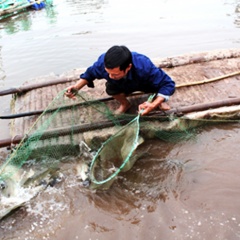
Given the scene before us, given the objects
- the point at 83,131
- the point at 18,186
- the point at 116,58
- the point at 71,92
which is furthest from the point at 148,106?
the point at 18,186

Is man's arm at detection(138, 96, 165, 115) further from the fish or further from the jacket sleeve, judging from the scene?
the fish

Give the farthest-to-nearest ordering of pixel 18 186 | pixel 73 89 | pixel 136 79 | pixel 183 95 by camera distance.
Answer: pixel 183 95, pixel 73 89, pixel 136 79, pixel 18 186

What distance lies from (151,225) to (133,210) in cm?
27

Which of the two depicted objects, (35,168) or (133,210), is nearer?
(133,210)

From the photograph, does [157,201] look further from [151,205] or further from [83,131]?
[83,131]

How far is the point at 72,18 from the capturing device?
13.0 metres

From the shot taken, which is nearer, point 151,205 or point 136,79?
point 151,205

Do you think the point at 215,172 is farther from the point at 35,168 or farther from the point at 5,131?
the point at 5,131

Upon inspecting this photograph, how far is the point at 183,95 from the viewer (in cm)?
450

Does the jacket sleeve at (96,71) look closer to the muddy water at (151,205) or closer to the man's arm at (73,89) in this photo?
the man's arm at (73,89)

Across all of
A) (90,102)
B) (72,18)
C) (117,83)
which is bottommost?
(72,18)

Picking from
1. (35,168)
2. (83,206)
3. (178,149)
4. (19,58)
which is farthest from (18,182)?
(19,58)

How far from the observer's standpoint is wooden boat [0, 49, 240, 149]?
400cm

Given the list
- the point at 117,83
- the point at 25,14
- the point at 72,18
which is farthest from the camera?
the point at 25,14
